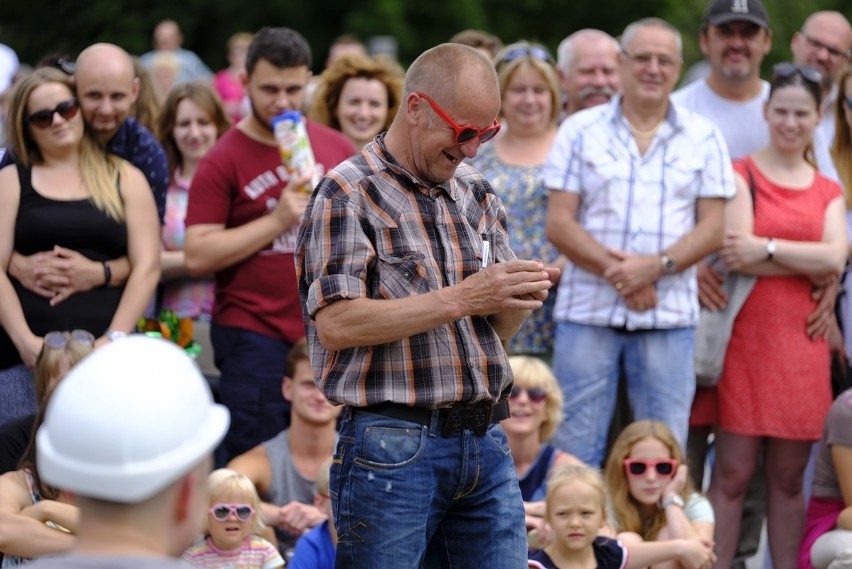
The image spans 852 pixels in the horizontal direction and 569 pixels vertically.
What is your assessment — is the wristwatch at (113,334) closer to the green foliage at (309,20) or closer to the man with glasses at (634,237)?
the man with glasses at (634,237)

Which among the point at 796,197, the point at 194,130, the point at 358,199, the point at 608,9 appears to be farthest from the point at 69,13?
the point at 358,199

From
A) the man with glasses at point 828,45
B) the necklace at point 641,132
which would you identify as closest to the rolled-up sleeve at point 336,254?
the necklace at point 641,132

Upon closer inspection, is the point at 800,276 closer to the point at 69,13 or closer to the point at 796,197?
the point at 796,197

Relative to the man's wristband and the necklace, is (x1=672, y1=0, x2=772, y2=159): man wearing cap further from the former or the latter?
the man's wristband

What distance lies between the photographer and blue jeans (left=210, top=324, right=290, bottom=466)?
6.37 metres

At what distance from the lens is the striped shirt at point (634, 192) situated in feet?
20.5

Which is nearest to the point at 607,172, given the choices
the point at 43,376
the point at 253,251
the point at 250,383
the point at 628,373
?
the point at 628,373

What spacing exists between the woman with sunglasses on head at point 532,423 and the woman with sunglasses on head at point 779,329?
0.85 meters

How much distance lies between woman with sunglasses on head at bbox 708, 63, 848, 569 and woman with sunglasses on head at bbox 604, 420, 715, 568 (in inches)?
24.9

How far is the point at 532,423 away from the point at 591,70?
220 centimetres

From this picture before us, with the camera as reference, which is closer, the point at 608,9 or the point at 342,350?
the point at 342,350

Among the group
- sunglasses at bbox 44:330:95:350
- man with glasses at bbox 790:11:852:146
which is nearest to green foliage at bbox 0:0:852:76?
man with glasses at bbox 790:11:852:146

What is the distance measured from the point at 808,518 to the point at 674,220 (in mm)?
1376

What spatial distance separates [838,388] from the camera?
680 centimetres
